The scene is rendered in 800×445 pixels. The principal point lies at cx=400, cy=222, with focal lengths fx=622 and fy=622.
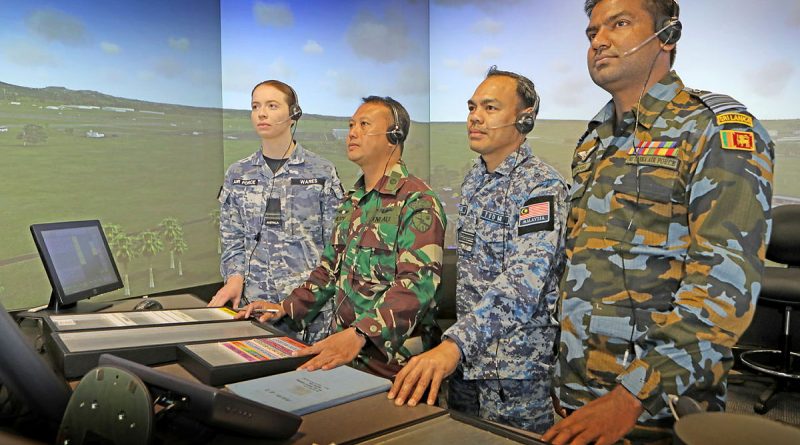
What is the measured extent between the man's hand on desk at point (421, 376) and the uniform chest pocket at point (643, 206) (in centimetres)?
47

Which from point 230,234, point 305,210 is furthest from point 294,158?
point 230,234

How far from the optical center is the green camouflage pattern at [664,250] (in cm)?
118

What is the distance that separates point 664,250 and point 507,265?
62 cm

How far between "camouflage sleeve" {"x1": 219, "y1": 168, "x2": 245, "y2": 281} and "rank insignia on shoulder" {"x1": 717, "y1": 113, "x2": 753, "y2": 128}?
2216mm

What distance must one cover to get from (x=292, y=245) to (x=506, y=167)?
1.23 m

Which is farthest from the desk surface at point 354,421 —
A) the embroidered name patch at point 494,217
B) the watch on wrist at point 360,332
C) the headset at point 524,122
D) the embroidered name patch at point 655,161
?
the headset at point 524,122

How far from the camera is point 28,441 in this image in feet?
2.79

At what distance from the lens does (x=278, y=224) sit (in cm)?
300

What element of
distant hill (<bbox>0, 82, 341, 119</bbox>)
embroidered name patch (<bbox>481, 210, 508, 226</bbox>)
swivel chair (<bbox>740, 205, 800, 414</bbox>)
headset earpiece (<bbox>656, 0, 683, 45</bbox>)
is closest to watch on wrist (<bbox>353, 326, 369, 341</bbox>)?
embroidered name patch (<bbox>481, 210, 508, 226</bbox>)

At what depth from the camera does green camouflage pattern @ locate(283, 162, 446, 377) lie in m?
1.90

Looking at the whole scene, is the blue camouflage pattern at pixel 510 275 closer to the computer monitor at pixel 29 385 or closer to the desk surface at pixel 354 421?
the desk surface at pixel 354 421

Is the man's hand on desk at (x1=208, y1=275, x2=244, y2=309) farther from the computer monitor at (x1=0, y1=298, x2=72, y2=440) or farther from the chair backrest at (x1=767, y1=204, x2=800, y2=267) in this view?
the chair backrest at (x1=767, y1=204, x2=800, y2=267)

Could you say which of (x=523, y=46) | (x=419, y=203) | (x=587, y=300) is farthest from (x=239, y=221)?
(x=523, y=46)

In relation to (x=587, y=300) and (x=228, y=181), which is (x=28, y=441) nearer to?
(x=587, y=300)
